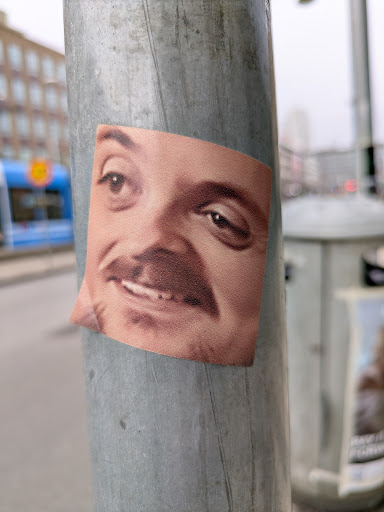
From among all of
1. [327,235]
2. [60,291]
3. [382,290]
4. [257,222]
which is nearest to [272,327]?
[257,222]

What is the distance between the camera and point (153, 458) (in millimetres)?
788

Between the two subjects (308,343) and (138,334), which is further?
(308,343)

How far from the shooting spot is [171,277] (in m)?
0.74

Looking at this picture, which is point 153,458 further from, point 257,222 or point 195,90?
point 195,90

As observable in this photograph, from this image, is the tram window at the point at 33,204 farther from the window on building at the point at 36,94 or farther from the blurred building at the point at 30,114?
the window on building at the point at 36,94

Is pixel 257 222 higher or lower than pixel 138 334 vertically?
higher

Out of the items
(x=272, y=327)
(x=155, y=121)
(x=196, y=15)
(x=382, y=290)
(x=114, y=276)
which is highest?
(x=196, y=15)

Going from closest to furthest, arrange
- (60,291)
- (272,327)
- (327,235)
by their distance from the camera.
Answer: (272,327) < (327,235) < (60,291)

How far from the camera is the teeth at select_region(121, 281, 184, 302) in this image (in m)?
0.75

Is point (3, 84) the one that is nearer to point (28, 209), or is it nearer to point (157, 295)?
point (28, 209)

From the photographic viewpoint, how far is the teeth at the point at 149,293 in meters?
0.75

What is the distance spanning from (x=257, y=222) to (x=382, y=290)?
75.2 inches

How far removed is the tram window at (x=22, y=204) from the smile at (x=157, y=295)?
1579 centimetres

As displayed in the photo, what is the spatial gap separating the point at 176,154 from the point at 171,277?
209 mm
